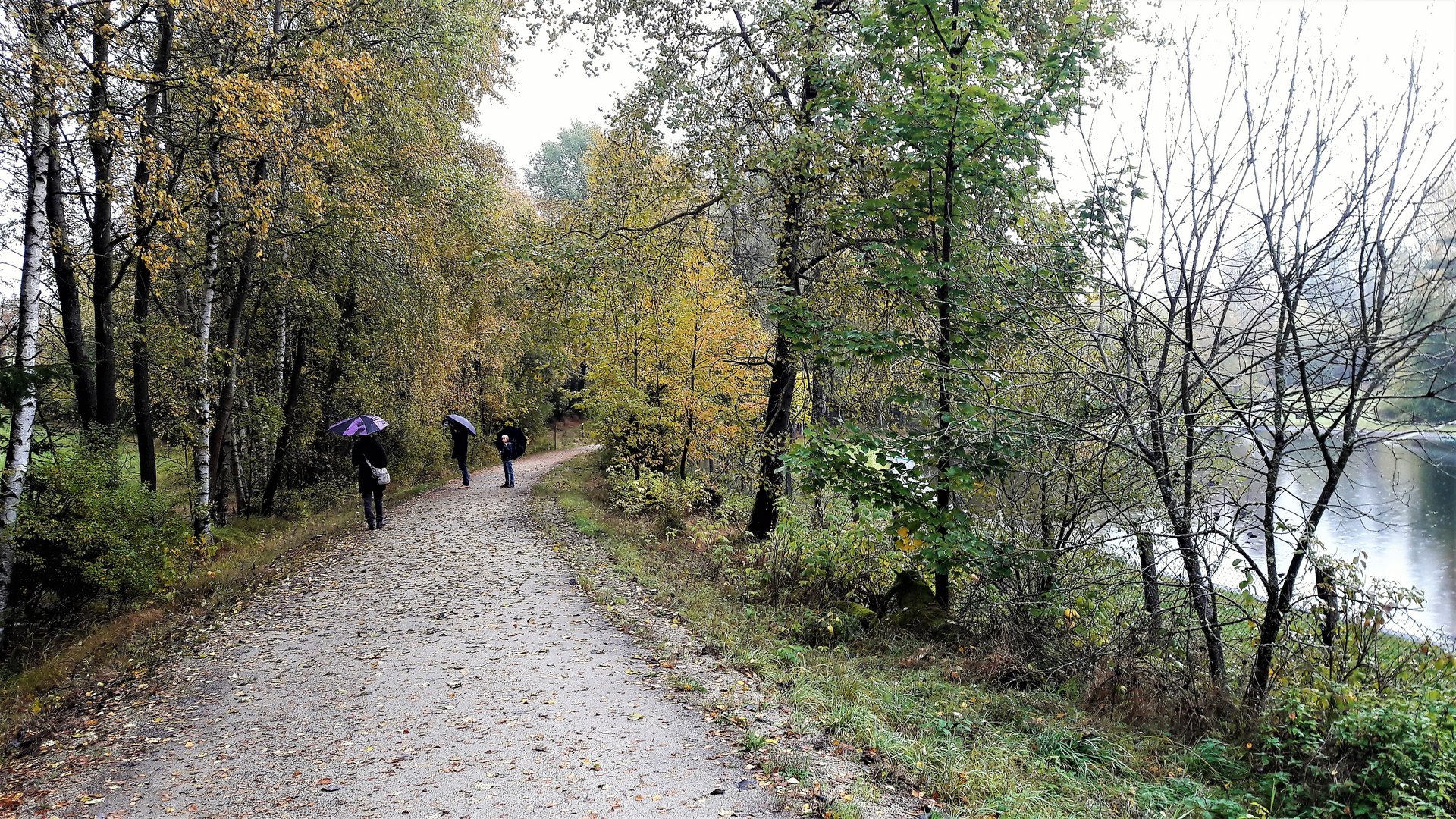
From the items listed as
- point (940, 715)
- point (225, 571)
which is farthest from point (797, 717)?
point (225, 571)

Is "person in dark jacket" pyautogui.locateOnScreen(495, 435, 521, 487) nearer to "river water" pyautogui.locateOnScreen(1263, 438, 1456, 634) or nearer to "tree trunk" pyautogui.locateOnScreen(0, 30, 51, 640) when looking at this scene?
"tree trunk" pyautogui.locateOnScreen(0, 30, 51, 640)

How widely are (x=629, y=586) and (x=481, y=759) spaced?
4262mm

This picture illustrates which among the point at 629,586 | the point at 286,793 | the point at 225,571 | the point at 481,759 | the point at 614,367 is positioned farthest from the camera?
the point at 614,367

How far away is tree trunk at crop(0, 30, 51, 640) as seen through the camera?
22.1 ft

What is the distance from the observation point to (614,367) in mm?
14273

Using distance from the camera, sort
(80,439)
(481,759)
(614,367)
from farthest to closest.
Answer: (614,367) → (80,439) → (481,759)

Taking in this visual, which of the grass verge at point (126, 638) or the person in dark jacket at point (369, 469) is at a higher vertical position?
the person in dark jacket at point (369, 469)

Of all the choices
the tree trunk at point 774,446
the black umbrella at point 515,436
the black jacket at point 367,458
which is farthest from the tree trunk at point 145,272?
the tree trunk at point 774,446

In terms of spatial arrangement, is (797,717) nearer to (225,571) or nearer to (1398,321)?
(1398,321)

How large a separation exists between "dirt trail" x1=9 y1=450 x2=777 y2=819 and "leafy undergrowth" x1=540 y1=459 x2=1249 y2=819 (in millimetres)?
941

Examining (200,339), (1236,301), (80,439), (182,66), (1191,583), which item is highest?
(182,66)

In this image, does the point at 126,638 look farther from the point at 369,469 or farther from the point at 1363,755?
the point at 1363,755

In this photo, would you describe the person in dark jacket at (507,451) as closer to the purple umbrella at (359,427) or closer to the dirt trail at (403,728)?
the purple umbrella at (359,427)

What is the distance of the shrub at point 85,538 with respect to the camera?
706cm
